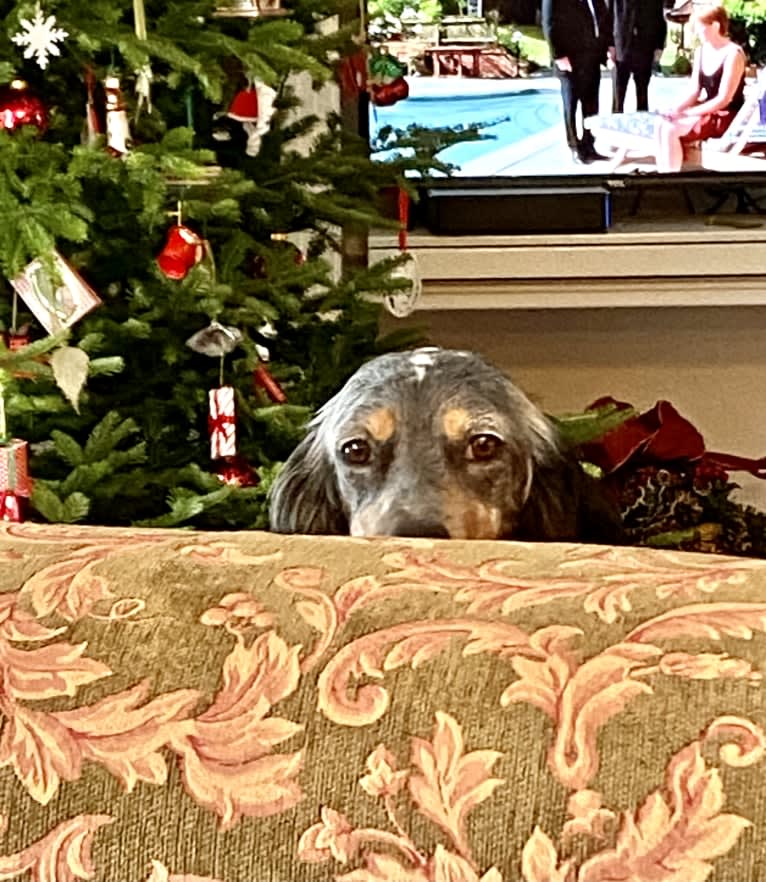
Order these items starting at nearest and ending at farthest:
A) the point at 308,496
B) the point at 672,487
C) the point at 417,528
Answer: the point at 417,528 < the point at 308,496 < the point at 672,487

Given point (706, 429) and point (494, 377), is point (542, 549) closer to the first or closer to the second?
point (494, 377)

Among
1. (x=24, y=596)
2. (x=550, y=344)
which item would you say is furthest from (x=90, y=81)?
(x=550, y=344)

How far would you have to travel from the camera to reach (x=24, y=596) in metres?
0.73

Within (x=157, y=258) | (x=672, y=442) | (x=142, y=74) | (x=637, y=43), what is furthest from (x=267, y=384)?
(x=637, y=43)

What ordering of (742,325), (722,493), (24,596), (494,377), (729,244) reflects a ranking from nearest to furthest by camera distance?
(24,596) < (494,377) < (722,493) < (729,244) < (742,325)

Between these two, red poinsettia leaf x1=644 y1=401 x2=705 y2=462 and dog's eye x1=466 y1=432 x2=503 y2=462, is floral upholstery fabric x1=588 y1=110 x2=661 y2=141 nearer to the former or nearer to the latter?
red poinsettia leaf x1=644 y1=401 x2=705 y2=462

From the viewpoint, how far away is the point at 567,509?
65.6 inches

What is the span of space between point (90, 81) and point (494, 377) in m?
0.73

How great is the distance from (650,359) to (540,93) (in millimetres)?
763

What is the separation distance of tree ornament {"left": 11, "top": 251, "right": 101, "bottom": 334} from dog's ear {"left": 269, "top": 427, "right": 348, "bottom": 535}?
36 centimetres

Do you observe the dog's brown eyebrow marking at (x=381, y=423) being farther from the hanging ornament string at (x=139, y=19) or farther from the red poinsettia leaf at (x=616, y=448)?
the red poinsettia leaf at (x=616, y=448)

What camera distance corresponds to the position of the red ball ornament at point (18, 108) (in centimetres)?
180

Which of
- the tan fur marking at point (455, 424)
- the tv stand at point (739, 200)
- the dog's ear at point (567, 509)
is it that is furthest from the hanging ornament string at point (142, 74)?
the tv stand at point (739, 200)

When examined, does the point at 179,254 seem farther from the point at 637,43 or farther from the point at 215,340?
the point at 637,43
